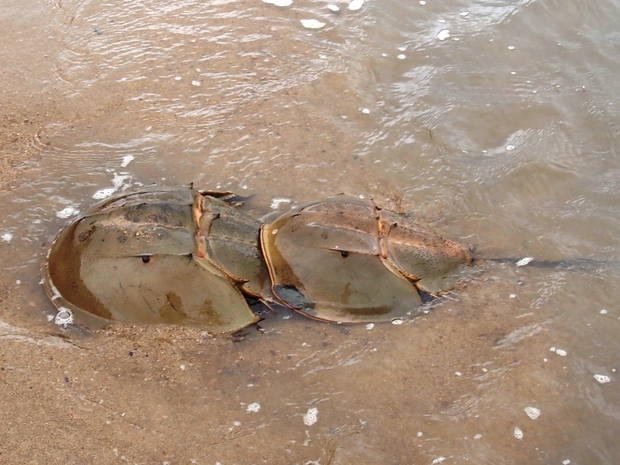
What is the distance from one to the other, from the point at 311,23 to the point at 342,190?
1.81 metres

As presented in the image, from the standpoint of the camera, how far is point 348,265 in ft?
9.52

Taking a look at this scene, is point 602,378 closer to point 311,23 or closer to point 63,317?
point 63,317

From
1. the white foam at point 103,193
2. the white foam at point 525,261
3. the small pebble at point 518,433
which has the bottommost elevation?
the small pebble at point 518,433

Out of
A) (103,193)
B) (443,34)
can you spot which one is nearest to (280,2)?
(443,34)

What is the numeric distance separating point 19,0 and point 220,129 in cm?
224

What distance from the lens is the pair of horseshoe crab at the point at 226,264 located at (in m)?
2.74

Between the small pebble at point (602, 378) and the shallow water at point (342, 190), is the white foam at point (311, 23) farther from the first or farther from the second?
the small pebble at point (602, 378)

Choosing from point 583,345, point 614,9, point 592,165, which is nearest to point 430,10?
point 614,9

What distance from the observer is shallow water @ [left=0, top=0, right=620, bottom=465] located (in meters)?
2.68

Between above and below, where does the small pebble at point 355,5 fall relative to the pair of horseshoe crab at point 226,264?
above

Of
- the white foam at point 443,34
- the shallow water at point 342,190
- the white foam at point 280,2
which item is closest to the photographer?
the shallow water at point 342,190

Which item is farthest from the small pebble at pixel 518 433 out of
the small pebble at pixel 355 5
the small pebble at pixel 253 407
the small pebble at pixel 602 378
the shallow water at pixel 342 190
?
the small pebble at pixel 355 5

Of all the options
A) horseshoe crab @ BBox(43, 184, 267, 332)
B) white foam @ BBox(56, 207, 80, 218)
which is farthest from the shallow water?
horseshoe crab @ BBox(43, 184, 267, 332)

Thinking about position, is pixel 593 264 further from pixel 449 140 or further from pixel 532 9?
pixel 532 9
